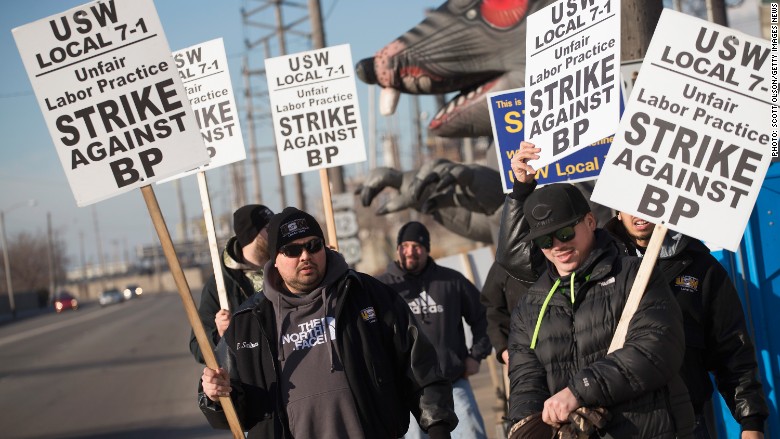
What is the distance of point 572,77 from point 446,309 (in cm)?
273

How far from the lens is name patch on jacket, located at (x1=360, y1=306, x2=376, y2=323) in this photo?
15.5 feet

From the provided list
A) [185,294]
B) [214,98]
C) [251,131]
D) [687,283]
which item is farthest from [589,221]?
[251,131]

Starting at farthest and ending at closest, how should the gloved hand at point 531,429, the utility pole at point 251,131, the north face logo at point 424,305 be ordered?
1. the utility pole at point 251,131
2. the north face logo at point 424,305
3. the gloved hand at point 531,429

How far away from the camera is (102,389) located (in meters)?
17.3

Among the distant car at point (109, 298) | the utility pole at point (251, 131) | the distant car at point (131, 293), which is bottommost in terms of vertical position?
the distant car at point (131, 293)

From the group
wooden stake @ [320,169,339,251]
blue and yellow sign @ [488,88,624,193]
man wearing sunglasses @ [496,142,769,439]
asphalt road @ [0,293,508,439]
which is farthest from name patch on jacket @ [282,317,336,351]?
asphalt road @ [0,293,508,439]

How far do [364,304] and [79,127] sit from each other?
150 centimetres

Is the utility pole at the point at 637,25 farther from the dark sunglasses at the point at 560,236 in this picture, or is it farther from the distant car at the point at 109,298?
the distant car at the point at 109,298

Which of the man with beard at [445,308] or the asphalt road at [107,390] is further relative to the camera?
the asphalt road at [107,390]

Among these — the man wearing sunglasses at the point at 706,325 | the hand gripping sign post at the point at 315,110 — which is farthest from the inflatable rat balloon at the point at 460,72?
the man wearing sunglasses at the point at 706,325

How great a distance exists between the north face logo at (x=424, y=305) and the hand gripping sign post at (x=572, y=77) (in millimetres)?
2471

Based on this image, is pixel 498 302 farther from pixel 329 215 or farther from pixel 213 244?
pixel 213 244

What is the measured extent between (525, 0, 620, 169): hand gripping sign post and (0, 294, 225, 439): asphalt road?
7.28 metres

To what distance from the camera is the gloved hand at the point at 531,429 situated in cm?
409
